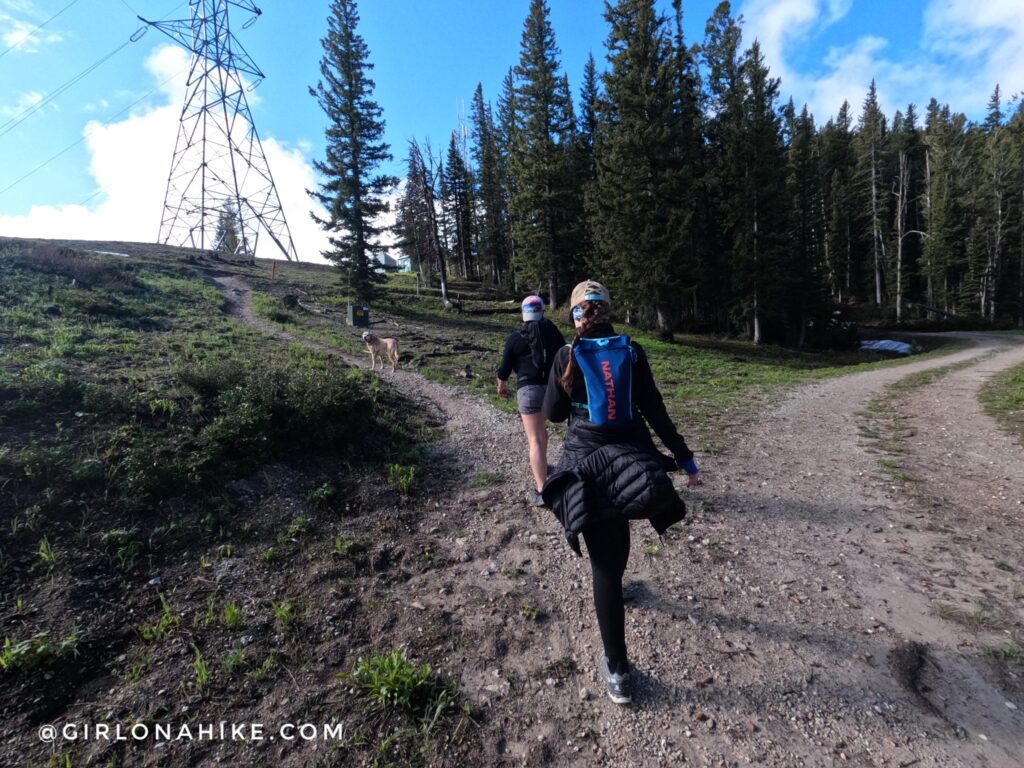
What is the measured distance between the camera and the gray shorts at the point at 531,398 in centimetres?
483

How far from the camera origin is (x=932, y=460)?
21.4 ft

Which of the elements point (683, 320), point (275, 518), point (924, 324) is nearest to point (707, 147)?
point (683, 320)

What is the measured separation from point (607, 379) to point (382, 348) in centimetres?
1086

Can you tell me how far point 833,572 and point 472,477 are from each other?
13.3ft

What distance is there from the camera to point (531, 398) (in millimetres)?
4871

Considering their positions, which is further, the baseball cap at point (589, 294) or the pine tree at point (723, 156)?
the pine tree at point (723, 156)

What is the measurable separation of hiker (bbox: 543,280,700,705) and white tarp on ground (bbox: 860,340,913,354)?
1275 inches

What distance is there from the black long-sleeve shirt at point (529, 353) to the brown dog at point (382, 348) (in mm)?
7788

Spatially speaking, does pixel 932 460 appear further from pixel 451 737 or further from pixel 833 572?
pixel 451 737

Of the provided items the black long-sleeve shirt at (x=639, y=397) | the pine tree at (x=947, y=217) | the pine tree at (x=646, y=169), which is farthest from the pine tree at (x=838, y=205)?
the black long-sleeve shirt at (x=639, y=397)

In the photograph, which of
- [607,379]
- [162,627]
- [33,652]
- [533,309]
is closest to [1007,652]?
[607,379]

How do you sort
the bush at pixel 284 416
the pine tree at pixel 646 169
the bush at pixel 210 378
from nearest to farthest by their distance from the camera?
the bush at pixel 284 416
the bush at pixel 210 378
the pine tree at pixel 646 169

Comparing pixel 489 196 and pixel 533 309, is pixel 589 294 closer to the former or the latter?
pixel 533 309

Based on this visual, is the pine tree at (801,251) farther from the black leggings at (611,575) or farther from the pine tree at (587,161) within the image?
the black leggings at (611,575)
